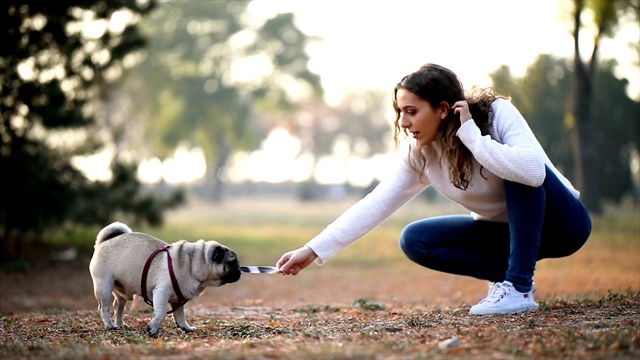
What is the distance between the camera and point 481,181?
5.49 metres

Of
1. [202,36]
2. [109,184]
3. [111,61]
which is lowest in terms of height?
[109,184]

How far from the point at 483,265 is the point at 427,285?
7976 mm

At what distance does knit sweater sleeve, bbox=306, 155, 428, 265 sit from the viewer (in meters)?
5.51

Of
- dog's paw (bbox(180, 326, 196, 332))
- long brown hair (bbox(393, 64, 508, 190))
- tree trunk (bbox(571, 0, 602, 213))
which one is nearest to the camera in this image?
long brown hair (bbox(393, 64, 508, 190))

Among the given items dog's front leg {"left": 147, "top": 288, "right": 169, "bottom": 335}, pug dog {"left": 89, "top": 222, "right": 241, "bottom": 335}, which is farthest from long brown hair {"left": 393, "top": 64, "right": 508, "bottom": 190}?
dog's front leg {"left": 147, "top": 288, "right": 169, "bottom": 335}

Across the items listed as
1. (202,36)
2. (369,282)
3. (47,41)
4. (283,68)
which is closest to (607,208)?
(283,68)

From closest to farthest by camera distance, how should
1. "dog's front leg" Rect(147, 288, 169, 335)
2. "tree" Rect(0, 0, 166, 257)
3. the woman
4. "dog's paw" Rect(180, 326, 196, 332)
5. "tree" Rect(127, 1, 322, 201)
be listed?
the woman
"dog's front leg" Rect(147, 288, 169, 335)
"dog's paw" Rect(180, 326, 196, 332)
"tree" Rect(0, 0, 166, 257)
"tree" Rect(127, 1, 322, 201)

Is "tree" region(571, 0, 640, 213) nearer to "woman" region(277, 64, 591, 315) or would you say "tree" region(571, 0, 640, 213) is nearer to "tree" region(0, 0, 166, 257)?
"tree" region(0, 0, 166, 257)

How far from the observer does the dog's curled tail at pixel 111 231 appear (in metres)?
6.02

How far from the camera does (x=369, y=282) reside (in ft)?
49.1

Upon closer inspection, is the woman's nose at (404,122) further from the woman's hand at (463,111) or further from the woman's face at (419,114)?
the woman's hand at (463,111)

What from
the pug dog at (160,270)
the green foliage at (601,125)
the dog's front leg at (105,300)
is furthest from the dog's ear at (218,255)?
the green foliage at (601,125)

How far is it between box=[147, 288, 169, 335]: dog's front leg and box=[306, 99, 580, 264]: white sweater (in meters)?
1.03

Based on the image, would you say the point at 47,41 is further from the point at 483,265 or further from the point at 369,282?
the point at 483,265
